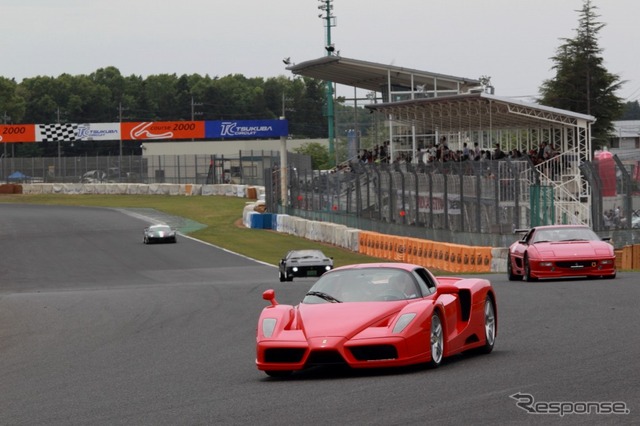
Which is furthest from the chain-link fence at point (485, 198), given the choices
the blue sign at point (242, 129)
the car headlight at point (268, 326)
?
the blue sign at point (242, 129)

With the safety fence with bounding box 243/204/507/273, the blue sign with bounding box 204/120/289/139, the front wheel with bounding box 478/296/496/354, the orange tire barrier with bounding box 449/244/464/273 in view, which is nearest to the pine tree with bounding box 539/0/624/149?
the blue sign with bounding box 204/120/289/139

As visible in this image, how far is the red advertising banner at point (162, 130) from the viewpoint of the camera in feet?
315

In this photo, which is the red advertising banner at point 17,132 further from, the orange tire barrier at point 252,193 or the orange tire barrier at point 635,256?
the orange tire barrier at point 635,256

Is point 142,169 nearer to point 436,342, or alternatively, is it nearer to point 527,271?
point 527,271

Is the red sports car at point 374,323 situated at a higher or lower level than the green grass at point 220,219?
higher

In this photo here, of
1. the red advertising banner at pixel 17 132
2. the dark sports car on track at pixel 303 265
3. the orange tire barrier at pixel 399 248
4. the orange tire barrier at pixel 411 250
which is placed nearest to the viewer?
the dark sports car on track at pixel 303 265

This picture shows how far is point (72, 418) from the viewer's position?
8.82m

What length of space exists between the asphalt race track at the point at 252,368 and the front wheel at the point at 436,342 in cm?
16

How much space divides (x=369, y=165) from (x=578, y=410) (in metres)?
34.4

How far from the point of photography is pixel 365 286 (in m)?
11.4

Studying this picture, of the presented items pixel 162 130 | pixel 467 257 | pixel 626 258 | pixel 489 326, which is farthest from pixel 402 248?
pixel 162 130

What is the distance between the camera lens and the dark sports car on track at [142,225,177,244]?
4956 centimetres

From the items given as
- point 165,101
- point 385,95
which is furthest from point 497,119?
point 165,101

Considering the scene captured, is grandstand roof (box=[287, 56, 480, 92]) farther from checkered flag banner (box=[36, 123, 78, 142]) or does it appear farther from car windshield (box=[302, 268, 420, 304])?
car windshield (box=[302, 268, 420, 304])
